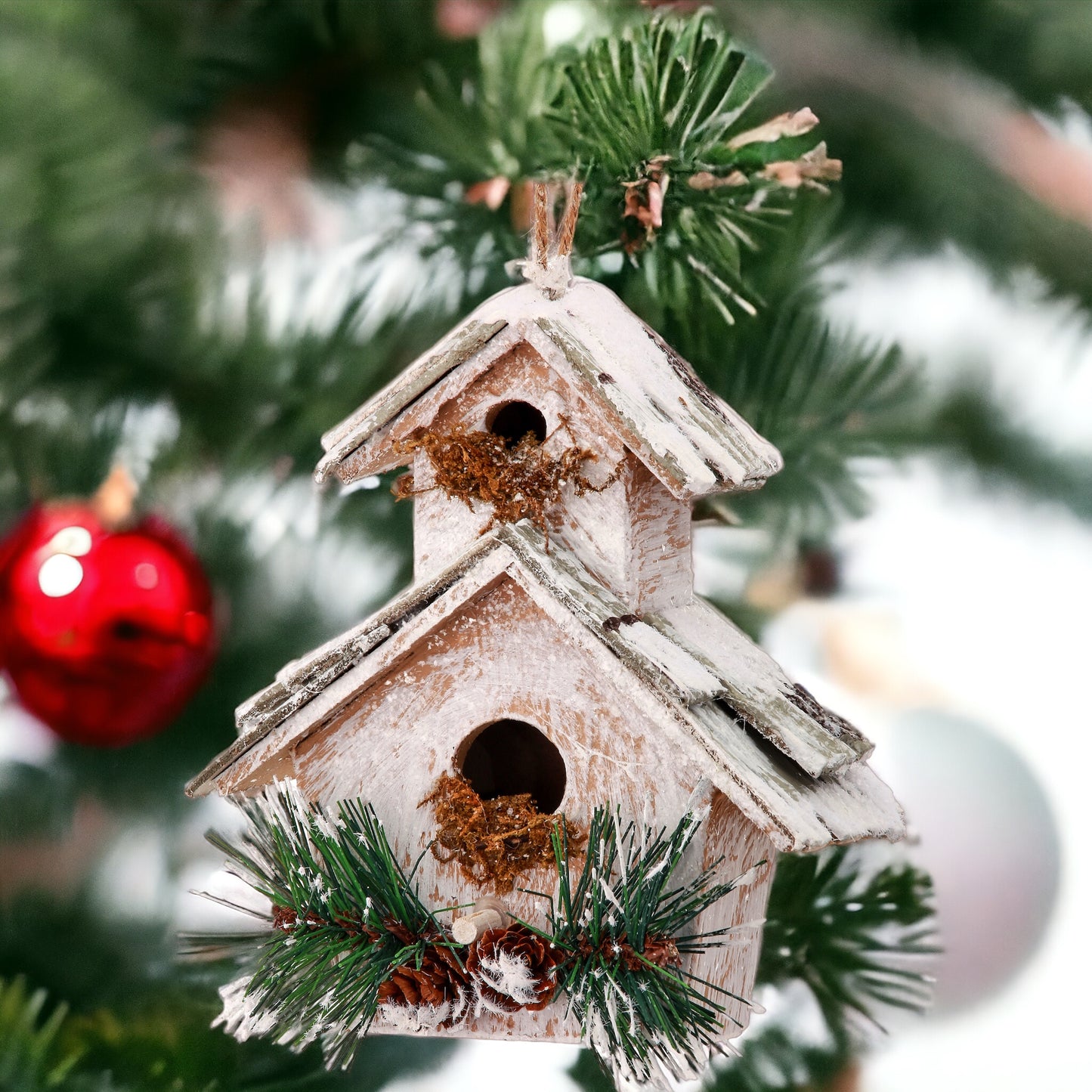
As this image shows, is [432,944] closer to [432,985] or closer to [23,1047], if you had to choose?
[432,985]

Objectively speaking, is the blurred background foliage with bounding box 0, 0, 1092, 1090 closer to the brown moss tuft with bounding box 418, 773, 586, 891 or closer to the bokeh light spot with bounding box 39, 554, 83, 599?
the bokeh light spot with bounding box 39, 554, 83, 599

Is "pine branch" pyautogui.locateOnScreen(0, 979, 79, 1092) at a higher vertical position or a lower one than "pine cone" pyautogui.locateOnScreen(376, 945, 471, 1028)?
higher

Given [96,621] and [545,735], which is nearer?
[545,735]

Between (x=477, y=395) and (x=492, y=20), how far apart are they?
0.24 metres

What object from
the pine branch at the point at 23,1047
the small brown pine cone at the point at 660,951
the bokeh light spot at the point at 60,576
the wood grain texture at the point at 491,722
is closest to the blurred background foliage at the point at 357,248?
the pine branch at the point at 23,1047

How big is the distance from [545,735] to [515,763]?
0.40ft

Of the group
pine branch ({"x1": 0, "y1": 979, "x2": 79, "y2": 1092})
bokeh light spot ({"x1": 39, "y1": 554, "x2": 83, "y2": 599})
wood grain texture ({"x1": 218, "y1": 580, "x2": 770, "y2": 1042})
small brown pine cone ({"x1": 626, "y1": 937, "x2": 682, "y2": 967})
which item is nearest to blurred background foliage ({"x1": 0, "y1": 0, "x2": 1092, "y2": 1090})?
pine branch ({"x1": 0, "y1": 979, "x2": 79, "y2": 1092})

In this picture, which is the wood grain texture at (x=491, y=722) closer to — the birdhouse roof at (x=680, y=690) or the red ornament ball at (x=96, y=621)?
the birdhouse roof at (x=680, y=690)

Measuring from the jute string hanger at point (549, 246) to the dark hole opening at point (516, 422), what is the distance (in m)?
0.07

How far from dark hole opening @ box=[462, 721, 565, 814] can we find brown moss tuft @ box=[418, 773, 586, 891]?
0.36ft

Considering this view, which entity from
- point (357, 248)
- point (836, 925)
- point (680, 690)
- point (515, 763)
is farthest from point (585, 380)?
point (836, 925)

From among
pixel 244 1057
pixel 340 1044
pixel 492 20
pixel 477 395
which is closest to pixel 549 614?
pixel 477 395

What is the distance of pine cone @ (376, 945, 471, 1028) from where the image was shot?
0.66 metres

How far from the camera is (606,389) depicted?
0.63 meters
